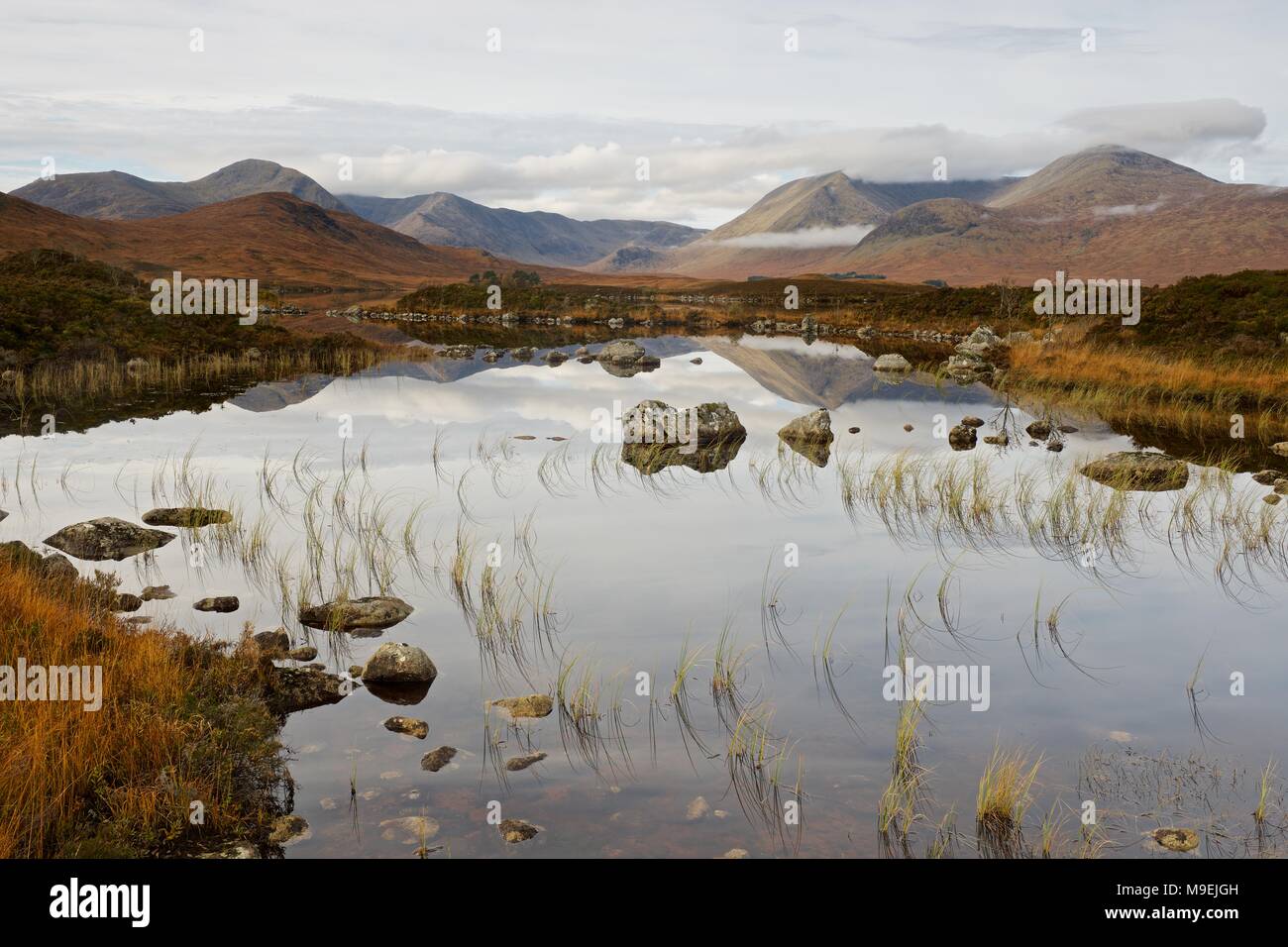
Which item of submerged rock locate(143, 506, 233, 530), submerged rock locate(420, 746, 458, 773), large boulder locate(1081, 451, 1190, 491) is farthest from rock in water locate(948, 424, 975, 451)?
submerged rock locate(420, 746, 458, 773)

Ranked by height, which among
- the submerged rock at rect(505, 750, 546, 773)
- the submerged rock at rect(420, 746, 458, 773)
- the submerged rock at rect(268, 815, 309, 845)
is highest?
the submerged rock at rect(420, 746, 458, 773)

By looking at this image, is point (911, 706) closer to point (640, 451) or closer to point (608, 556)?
point (608, 556)

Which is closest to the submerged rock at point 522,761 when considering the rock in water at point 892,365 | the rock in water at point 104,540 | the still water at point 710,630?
the still water at point 710,630

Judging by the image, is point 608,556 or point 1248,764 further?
point 608,556

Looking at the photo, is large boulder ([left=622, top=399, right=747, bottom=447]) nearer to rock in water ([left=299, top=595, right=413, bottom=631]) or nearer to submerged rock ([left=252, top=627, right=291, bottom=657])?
rock in water ([left=299, top=595, right=413, bottom=631])

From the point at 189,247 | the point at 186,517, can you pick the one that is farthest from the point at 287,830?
the point at 189,247

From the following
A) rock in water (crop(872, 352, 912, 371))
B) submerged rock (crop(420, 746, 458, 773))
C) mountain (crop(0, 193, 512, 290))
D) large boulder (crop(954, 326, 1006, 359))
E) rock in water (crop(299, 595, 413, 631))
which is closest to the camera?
submerged rock (crop(420, 746, 458, 773))

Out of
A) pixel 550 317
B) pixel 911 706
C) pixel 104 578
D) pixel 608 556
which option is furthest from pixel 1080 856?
pixel 550 317

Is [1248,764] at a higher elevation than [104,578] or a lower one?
lower
